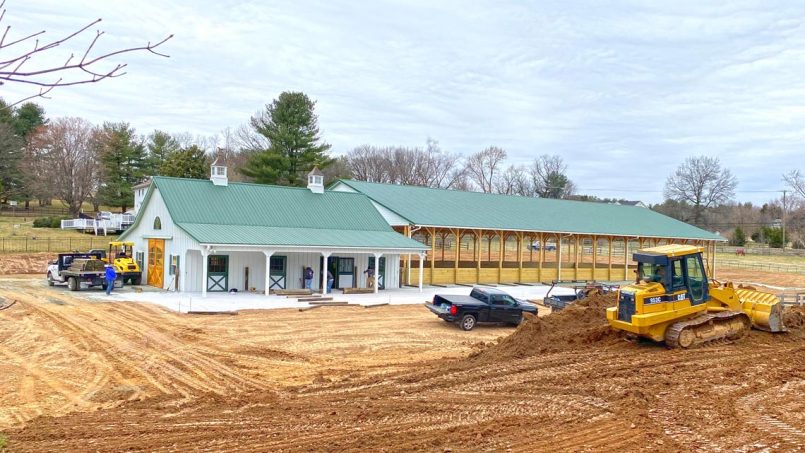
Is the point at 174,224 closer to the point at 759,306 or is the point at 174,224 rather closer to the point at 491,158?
the point at 759,306

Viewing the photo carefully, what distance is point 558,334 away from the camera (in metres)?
14.9

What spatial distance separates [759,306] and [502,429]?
993cm

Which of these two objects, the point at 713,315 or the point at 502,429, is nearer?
the point at 502,429

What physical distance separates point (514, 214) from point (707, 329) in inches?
1071

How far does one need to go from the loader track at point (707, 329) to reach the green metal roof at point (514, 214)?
20.6m

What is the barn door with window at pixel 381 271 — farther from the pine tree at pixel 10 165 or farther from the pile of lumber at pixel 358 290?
the pine tree at pixel 10 165

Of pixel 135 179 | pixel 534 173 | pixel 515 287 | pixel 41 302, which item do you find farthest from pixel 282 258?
pixel 534 173

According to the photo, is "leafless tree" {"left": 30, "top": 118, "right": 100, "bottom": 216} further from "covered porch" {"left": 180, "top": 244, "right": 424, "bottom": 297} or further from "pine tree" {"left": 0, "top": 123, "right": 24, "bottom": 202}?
"covered porch" {"left": 180, "top": 244, "right": 424, "bottom": 297}

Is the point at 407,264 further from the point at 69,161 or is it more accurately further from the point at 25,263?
the point at 69,161

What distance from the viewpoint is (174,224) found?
27.3m

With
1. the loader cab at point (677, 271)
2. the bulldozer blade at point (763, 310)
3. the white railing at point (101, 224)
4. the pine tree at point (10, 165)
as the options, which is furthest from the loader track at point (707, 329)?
the pine tree at point (10, 165)

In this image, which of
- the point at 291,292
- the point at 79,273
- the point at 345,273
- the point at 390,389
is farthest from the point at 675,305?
the point at 79,273

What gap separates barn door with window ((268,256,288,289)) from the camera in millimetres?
28453

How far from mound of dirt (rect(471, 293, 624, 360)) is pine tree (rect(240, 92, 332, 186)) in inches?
1744
